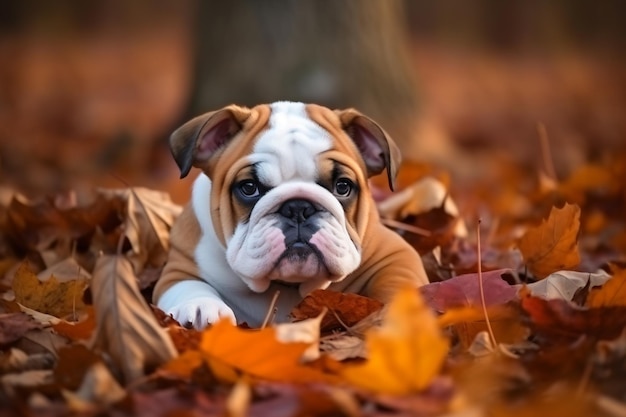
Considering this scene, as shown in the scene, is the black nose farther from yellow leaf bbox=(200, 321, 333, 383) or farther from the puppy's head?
yellow leaf bbox=(200, 321, 333, 383)

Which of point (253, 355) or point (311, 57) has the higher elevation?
point (253, 355)

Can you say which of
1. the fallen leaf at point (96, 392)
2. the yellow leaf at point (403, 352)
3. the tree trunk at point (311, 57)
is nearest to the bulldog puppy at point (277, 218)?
the fallen leaf at point (96, 392)

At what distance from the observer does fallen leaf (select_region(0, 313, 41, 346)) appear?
277cm

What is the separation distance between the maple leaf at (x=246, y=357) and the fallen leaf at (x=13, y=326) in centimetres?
57

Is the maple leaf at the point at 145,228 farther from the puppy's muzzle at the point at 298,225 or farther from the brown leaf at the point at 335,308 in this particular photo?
the brown leaf at the point at 335,308

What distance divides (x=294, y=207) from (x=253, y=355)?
0.83 metres

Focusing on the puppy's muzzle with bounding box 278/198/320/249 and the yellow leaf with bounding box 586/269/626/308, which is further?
the puppy's muzzle with bounding box 278/198/320/249

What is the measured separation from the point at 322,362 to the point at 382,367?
41 cm

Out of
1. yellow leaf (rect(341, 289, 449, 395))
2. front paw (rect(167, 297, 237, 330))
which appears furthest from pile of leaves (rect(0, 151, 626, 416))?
front paw (rect(167, 297, 237, 330))

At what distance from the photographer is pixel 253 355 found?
7.70 feet

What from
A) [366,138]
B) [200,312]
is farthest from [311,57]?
[200,312]

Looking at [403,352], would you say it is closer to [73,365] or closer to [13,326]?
[73,365]

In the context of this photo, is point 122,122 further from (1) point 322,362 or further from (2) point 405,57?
(1) point 322,362

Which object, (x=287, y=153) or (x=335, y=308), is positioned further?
(x=287, y=153)
